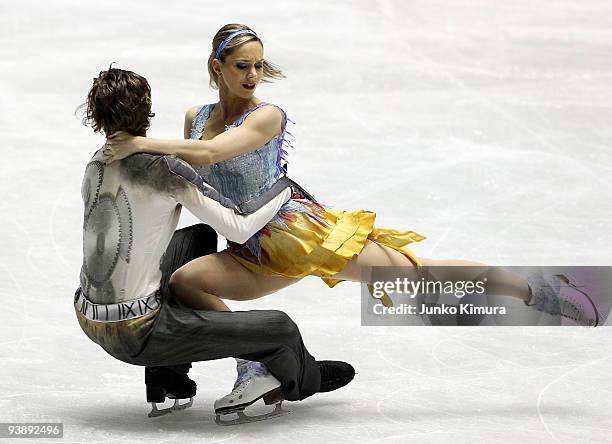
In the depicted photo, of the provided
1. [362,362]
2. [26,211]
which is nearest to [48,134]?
[26,211]

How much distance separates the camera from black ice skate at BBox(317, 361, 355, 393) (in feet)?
14.9

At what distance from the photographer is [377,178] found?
7461mm

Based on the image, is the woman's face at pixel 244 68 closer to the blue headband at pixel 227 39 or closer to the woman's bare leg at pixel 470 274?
the blue headband at pixel 227 39

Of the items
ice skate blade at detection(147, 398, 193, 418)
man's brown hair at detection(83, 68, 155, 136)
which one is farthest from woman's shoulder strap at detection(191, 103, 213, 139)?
ice skate blade at detection(147, 398, 193, 418)

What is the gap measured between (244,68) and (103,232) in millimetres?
791

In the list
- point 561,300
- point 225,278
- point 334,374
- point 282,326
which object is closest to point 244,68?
point 225,278

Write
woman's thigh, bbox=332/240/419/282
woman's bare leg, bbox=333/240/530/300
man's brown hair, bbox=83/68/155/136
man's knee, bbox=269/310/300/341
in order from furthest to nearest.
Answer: woman's bare leg, bbox=333/240/530/300 < woman's thigh, bbox=332/240/419/282 < man's knee, bbox=269/310/300/341 < man's brown hair, bbox=83/68/155/136

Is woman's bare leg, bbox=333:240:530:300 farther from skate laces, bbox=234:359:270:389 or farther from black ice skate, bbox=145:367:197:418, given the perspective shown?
black ice skate, bbox=145:367:197:418

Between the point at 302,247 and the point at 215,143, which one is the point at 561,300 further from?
the point at 215,143

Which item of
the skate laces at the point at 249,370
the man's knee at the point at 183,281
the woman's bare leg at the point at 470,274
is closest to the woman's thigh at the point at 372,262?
the woman's bare leg at the point at 470,274

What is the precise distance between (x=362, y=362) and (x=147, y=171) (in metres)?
1.48

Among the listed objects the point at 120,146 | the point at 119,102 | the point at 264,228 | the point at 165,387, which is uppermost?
the point at 119,102

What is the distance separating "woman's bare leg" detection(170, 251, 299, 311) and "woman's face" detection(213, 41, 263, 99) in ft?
1.90

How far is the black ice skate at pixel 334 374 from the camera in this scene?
14.9ft
